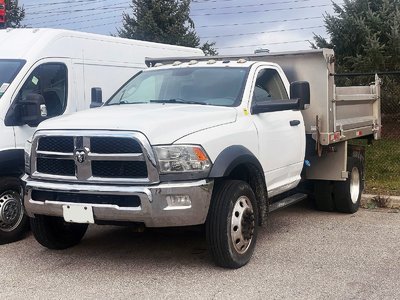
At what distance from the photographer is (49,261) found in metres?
5.93

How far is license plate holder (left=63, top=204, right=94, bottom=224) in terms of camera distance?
202 inches

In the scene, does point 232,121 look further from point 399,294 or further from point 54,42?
point 54,42

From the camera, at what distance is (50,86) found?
24.1ft

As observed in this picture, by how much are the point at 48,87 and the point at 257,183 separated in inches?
123

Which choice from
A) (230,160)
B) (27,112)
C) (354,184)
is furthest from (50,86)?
(354,184)

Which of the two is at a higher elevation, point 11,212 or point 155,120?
point 155,120

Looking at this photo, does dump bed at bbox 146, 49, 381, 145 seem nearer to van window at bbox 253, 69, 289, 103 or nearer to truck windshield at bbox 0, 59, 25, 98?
van window at bbox 253, 69, 289, 103

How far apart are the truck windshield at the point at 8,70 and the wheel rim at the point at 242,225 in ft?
10.4

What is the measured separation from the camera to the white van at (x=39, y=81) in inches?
261

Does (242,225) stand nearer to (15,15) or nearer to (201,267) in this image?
(201,267)

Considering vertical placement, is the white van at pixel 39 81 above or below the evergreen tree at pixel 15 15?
below

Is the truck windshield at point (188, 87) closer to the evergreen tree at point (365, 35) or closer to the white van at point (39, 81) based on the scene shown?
the white van at point (39, 81)

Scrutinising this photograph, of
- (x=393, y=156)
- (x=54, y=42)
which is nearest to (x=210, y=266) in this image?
(x=54, y=42)

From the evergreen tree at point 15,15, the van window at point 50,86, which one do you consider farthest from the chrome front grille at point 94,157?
the evergreen tree at point 15,15
